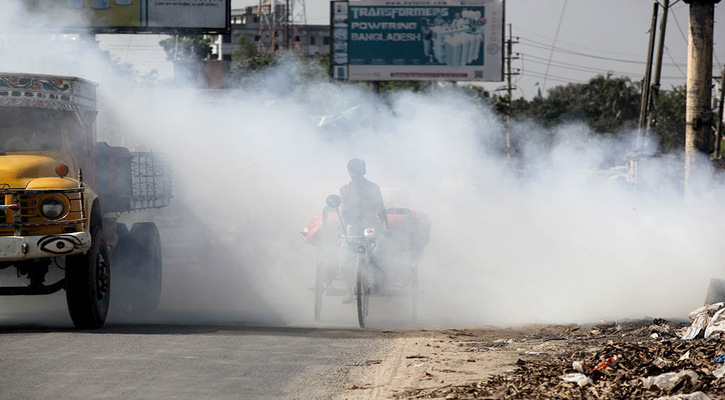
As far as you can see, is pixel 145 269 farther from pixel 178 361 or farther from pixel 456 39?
pixel 456 39

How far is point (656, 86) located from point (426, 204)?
13.9 meters

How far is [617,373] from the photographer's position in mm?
7816

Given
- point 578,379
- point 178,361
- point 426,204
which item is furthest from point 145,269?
point 426,204

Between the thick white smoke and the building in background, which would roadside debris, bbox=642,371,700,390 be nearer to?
the thick white smoke

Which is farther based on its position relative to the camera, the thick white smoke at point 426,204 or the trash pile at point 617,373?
the thick white smoke at point 426,204

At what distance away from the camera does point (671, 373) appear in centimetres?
739

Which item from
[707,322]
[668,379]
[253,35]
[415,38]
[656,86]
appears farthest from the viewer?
[253,35]

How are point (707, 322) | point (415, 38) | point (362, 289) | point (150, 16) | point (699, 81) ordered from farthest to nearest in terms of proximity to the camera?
point (415, 38)
point (150, 16)
point (699, 81)
point (362, 289)
point (707, 322)

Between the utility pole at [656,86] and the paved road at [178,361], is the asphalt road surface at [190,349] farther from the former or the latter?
the utility pole at [656,86]

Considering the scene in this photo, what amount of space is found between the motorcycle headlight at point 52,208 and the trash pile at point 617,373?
181 inches

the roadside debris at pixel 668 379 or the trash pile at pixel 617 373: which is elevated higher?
the roadside debris at pixel 668 379

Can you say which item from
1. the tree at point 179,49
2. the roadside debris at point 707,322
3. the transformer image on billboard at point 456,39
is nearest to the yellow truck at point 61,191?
the roadside debris at point 707,322

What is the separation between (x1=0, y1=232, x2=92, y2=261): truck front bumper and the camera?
33.3 ft

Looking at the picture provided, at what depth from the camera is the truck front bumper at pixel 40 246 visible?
10156mm
